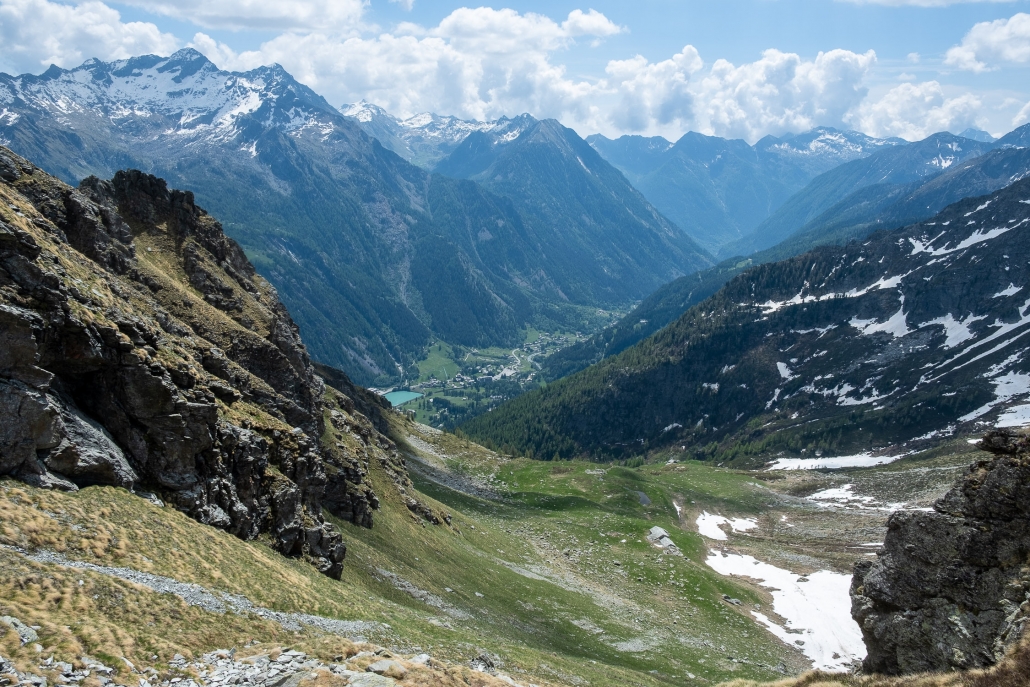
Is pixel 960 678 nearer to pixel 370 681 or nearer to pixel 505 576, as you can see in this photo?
pixel 370 681

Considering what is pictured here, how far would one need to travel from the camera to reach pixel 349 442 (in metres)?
76.8

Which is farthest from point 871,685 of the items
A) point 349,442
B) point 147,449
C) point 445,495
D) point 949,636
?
point 445,495

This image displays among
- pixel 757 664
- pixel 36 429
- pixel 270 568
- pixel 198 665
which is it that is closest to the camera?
pixel 198 665

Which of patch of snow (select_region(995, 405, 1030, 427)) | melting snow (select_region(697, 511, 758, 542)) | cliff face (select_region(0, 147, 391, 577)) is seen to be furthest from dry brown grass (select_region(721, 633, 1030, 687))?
patch of snow (select_region(995, 405, 1030, 427))

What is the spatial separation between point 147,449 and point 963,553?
4286cm

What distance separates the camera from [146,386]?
37.4 meters

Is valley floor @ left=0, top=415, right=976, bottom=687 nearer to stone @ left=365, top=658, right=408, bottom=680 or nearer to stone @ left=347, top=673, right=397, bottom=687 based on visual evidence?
stone @ left=347, top=673, right=397, bottom=687

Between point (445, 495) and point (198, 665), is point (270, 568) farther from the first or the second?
point (445, 495)

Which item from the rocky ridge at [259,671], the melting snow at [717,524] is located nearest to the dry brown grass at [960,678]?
the rocky ridge at [259,671]

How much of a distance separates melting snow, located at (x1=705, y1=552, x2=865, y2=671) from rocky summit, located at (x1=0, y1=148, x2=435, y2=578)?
2087 inches

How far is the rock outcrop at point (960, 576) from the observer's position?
2547 cm

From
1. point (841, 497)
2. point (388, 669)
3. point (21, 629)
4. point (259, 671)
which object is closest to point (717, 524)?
point (841, 497)

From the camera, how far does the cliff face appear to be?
31766 millimetres

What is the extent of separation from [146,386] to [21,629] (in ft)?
61.1
